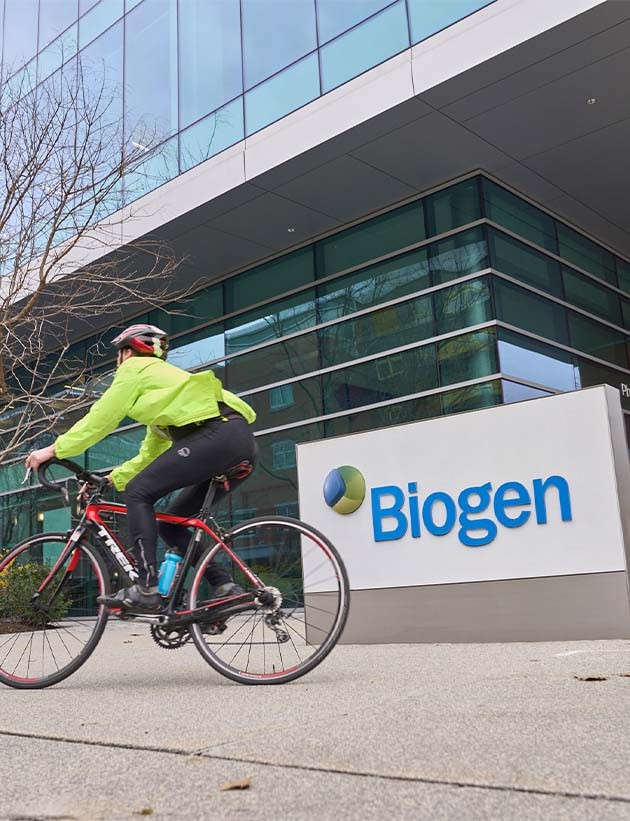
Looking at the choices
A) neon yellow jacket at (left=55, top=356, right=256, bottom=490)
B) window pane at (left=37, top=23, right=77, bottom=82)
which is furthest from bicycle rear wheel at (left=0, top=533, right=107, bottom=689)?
window pane at (left=37, top=23, right=77, bottom=82)

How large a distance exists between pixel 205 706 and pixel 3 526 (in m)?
16.0

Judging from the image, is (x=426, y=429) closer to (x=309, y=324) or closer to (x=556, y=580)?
(x=556, y=580)

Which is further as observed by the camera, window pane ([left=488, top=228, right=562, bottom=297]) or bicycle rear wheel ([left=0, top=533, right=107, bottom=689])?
window pane ([left=488, top=228, right=562, bottom=297])

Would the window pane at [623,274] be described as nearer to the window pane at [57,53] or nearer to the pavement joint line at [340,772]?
the window pane at [57,53]

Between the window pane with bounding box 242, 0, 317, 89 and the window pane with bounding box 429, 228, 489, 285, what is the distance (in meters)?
3.29

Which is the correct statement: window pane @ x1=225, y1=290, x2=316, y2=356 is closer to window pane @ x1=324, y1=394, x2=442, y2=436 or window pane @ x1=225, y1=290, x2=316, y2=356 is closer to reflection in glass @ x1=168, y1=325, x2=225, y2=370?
reflection in glass @ x1=168, y1=325, x2=225, y2=370

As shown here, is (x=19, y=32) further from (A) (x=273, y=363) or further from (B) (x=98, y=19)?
(A) (x=273, y=363)

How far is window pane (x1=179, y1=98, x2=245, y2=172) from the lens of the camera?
12.0m

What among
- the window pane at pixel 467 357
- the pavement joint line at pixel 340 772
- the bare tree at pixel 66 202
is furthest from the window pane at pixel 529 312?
the pavement joint line at pixel 340 772

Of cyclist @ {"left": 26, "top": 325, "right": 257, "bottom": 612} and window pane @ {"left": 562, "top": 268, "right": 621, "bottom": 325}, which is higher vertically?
window pane @ {"left": 562, "top": 268, "right": 621, "bottom": 325}

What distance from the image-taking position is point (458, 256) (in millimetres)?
11391

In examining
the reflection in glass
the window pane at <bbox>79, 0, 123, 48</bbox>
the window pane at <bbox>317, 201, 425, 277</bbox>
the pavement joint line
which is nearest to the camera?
the pavement joint line

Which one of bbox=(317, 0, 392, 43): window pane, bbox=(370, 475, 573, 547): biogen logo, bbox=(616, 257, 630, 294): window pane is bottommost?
bbox=(370, 475, 573, 547): biogen logo

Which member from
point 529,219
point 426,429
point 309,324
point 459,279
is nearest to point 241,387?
point 309,324
